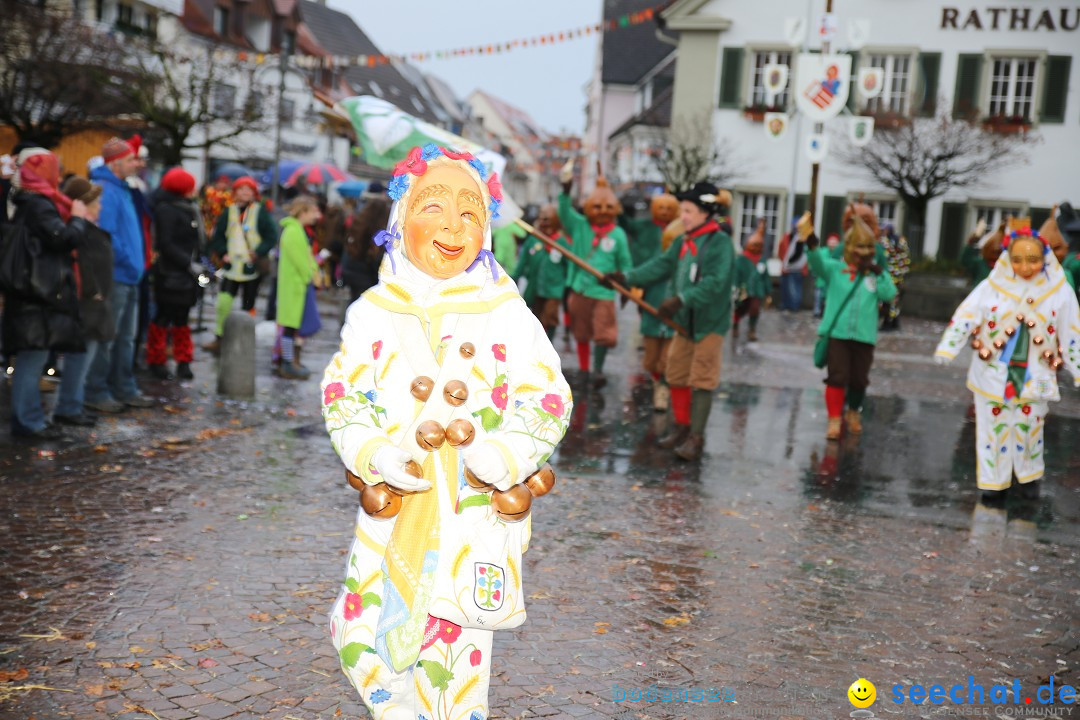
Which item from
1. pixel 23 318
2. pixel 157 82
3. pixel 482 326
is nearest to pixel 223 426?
pixel 23 318

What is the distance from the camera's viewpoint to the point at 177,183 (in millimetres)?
11117

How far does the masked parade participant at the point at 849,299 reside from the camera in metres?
10.5

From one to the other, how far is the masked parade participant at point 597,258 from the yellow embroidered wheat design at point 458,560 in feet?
30.9

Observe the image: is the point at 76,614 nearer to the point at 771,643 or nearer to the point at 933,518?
the point at 771,643

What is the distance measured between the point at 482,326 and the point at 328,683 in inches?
71.5

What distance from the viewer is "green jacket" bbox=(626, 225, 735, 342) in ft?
30.5

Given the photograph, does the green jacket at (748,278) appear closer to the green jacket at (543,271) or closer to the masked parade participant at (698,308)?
the green jacket at (543,271)

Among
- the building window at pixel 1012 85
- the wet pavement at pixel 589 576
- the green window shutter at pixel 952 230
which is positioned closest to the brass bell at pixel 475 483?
the wet pavement at pixel 589 576

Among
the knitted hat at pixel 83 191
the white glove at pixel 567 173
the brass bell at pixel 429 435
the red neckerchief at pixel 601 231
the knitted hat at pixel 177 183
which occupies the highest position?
the white glove at pixel 567 173

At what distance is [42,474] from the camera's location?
24.5ft

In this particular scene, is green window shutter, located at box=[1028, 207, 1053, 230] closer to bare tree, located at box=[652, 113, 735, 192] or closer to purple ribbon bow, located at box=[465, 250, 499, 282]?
bare tree, located at box=[652, 113, 735, 192]

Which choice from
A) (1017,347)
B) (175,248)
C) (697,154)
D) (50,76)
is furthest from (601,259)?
(697,154)

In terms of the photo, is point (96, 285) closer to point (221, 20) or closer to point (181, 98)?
point (181, 98)

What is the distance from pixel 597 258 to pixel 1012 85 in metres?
22.7
